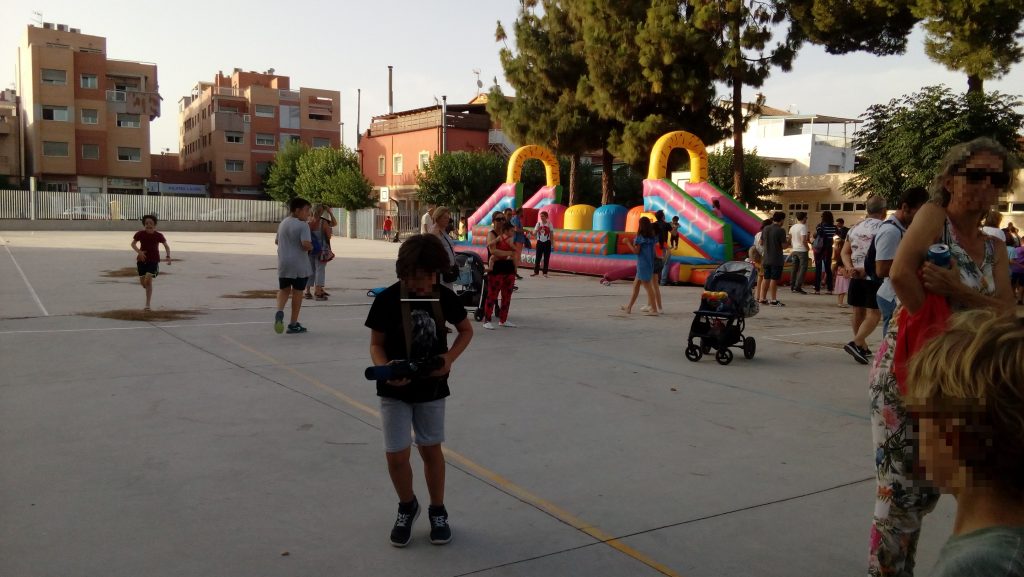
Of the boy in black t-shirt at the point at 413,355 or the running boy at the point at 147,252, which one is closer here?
the boy in black t-shirt at the point at 413,355

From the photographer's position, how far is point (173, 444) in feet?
16.4

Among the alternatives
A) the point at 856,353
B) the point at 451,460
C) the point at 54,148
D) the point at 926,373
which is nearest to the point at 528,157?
the point at 856,353

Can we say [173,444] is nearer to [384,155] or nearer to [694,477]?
[694,477]

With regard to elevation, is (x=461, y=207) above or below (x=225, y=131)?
below

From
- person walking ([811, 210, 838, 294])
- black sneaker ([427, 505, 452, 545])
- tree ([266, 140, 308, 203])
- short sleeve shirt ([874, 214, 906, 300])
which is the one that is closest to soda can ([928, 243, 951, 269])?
short sleeve shirt ([874, 214, 906, 300])

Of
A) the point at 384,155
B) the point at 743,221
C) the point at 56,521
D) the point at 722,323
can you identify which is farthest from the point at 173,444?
the point at 384,155

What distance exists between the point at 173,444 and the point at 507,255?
19.6ft

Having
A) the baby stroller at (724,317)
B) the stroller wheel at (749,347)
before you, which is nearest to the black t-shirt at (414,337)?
the baby stroller at (724,317)

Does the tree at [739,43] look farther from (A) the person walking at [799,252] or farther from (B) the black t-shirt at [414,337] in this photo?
(B) the black t-shirt at [414,337]

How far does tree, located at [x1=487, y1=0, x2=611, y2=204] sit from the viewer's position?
99.0 feet

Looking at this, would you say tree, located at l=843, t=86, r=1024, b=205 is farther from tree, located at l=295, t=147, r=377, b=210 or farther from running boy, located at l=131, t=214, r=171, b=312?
tree, located at l=295, t=147, r=377, b=210

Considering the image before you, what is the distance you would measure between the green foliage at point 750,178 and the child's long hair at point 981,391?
40103mm

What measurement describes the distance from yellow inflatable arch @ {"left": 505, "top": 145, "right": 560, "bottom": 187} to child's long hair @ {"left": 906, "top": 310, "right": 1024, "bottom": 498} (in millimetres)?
24328

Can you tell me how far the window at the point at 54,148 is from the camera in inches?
2136
